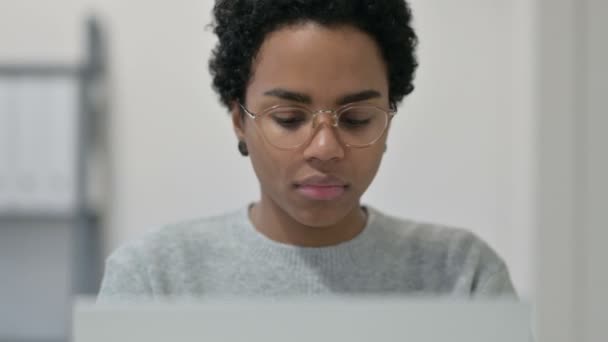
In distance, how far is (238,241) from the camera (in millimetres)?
797

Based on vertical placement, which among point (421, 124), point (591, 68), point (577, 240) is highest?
point (591, 68)

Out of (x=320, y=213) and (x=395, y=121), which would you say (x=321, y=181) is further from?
(x=395, y=121)

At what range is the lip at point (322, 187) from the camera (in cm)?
68

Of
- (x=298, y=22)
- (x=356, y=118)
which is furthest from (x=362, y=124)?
(x=298, y=22)

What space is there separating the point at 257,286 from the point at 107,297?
16cm

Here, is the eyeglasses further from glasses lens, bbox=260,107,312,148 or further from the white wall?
the white wall

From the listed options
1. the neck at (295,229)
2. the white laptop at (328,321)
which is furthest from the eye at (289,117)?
the white laptop at (328,321)

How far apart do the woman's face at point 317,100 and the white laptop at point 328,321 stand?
8.8 inches

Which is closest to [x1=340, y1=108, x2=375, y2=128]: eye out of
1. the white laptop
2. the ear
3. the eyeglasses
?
the eyeglasses

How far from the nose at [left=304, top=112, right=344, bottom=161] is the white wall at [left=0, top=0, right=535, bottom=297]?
0.28 meters

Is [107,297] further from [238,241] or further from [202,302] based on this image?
[202,302]

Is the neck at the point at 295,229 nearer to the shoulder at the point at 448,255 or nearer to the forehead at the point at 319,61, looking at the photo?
the shoulder at the point at 448,255

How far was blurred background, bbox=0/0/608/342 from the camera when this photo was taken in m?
1.05

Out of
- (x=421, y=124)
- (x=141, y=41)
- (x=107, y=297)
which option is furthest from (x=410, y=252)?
(x=141, y=41)
